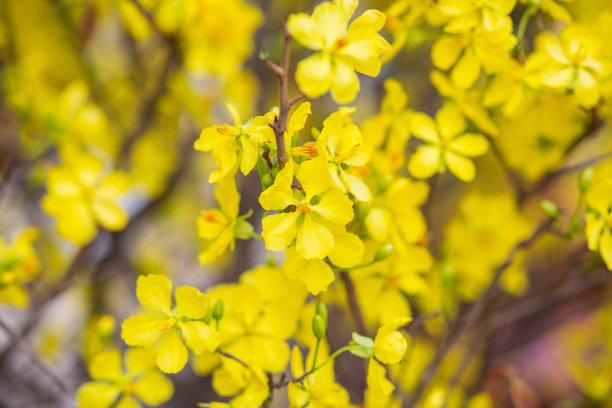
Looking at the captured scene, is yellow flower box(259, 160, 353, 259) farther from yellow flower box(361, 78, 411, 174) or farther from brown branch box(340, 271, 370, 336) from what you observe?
yellow flower box(361, 78, 411, 174)

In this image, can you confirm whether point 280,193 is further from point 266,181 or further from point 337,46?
point 337,46

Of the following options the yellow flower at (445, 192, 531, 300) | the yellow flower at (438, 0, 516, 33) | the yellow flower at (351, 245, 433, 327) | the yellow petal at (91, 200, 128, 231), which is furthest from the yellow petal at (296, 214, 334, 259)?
the yellow petal at (91, 200, 128, 231)

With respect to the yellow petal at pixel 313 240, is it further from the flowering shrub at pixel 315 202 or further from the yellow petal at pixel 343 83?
the yellow petal at pixel 343 83

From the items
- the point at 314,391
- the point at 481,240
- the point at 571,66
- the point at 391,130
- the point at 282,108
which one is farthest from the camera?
the point at 481,240

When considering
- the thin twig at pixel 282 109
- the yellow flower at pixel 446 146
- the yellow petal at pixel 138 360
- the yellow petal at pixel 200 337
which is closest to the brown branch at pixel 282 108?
the thin twig at pixel 282 109

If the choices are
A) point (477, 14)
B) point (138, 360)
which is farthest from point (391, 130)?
point (138, 360)

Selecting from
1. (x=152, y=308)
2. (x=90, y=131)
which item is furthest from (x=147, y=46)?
(x=152, y=308)
